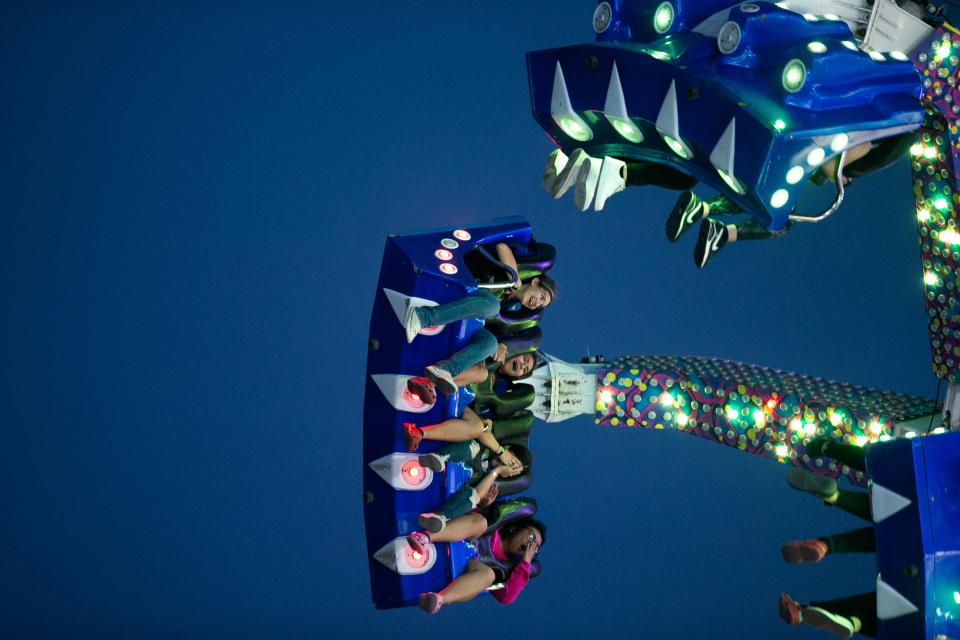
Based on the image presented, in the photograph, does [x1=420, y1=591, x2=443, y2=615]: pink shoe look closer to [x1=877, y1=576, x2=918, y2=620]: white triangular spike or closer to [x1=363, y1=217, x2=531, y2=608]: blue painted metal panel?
[x1=363, y1=217, x2=531, y2=608]: blue painted metal panel

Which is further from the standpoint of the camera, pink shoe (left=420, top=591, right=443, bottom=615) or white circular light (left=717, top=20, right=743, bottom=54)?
pink shoe (left=420, top=591, right=443, bottom=615)

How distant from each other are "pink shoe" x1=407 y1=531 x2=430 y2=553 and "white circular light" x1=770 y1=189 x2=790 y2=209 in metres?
2.18

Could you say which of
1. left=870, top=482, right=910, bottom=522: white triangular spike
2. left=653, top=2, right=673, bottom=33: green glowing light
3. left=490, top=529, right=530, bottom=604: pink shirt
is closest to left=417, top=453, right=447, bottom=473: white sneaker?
left=490, top=529, right=530, bottom=604: pink shirt

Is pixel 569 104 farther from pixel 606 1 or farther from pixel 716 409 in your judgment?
pixel 716 409

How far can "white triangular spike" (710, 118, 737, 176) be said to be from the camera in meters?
4.18

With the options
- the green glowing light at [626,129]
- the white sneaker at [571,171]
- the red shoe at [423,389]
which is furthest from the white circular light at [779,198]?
the red shoe at [423,389]

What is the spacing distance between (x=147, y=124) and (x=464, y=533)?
338 cm

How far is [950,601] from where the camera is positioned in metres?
4.54

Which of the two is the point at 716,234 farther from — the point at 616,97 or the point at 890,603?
the point at 890,603

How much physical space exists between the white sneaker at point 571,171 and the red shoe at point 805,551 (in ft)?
4.67

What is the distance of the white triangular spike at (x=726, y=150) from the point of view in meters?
4.18

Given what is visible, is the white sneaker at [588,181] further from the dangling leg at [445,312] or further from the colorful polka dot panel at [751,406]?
the colorful polka dot panel at [751,406]

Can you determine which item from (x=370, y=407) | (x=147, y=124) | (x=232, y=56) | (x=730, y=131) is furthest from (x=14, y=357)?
(x=730, y=131)

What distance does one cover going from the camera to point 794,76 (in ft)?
13.7
